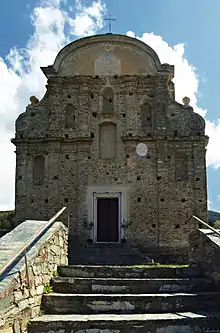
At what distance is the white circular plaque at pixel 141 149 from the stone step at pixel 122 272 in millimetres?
9260

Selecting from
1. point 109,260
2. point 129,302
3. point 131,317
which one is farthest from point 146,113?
point 131,317

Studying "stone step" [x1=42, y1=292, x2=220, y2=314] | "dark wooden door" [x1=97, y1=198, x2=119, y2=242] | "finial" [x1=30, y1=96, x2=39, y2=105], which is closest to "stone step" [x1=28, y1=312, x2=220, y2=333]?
"stone step" [x1=42, y1=292, x2=220, y2=314]

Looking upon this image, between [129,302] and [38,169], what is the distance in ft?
37.4

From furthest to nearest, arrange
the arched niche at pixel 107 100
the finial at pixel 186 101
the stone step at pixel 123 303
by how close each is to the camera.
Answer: the finial at pixel 186 101 < the arched niche at pixel 107 100 < the stone step at pixel 123 303

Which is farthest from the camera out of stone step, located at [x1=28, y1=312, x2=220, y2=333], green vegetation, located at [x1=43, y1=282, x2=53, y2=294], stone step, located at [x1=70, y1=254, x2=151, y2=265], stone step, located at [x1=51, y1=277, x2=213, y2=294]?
stone step, located at [x1=70, y1=254, x2=151, y2=265]

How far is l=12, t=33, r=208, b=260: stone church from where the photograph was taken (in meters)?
16.6

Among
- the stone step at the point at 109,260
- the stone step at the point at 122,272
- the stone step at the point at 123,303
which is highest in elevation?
the stone step at the point at 122,272

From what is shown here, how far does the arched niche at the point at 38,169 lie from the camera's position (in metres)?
17.4

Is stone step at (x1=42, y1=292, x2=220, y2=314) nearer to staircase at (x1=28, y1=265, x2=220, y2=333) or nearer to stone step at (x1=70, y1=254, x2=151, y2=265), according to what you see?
staircase at (x1=28, y1=265, x2=220, y2=333)

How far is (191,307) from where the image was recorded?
23.0 feet

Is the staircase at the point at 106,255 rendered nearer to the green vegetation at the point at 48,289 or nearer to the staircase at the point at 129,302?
the staircase at the point at 129,302

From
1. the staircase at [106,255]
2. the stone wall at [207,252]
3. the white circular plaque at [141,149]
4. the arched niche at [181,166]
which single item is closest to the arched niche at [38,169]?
the staircase at [106,255]

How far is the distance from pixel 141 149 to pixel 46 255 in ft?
33.6

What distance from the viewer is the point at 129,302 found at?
6.96 metres
